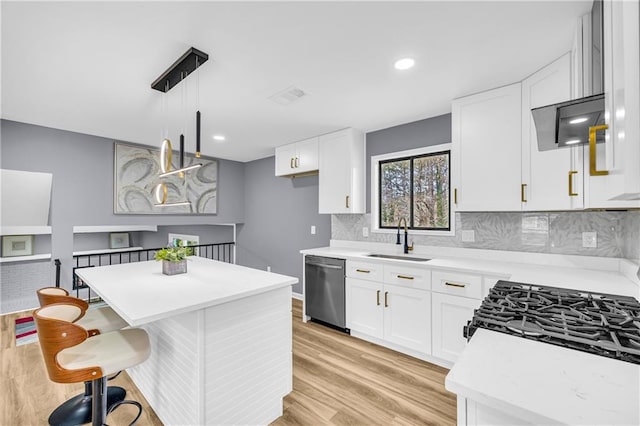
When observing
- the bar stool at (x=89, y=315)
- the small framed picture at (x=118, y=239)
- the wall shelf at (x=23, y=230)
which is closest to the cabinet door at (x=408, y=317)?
the bar stool at (x=89, y=315)

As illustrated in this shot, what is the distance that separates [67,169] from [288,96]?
315cm

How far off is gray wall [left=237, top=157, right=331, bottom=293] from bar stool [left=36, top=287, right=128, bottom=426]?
9.05 ft

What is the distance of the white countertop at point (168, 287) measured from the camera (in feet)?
4.66

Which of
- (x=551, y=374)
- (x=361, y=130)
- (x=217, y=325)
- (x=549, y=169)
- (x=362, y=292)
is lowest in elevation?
(x=362, y=292)

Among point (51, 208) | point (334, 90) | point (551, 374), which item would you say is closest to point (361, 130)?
point (334, 90)

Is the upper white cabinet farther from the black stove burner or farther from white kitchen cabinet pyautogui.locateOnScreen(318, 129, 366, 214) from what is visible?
the black stove burner

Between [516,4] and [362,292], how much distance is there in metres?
2.55

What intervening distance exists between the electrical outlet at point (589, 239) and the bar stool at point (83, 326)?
3.54 metres

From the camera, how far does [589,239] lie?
2.24m

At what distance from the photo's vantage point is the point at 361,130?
11.8 feet

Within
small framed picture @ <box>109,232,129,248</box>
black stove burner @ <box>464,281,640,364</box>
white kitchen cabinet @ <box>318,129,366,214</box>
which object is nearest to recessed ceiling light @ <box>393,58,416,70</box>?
white kitchen cabinet @ <box>318,129,366,214</box>

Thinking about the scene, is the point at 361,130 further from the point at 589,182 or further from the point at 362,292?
the point at 589,182

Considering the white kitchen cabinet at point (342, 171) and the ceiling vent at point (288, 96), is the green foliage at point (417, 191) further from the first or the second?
the ceiling vent at point (288, 96)

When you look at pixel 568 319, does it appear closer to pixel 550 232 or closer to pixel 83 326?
pixel 550 232
